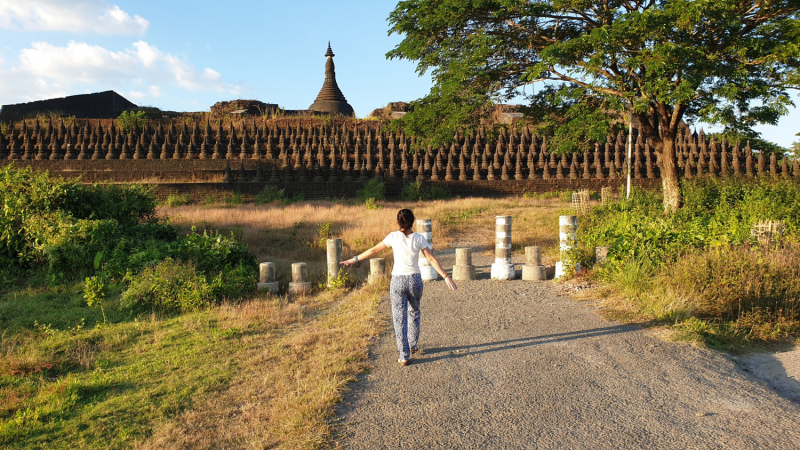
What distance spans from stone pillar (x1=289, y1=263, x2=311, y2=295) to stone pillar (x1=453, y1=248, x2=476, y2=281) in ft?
6.40

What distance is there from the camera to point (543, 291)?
6.82 m

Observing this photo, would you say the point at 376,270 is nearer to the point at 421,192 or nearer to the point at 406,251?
the point at 406,251

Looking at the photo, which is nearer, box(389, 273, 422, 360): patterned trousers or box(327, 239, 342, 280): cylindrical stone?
box(389, 273, 422, 360): patterned trousers

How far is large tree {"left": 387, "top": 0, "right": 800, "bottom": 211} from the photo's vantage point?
9922 mm

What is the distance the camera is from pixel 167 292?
6609mm

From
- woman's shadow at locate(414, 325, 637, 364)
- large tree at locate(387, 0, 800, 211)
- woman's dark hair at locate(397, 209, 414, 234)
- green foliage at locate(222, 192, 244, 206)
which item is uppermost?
large tree at locate(387, 0, 800, 211)

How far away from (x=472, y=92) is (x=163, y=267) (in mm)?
8134

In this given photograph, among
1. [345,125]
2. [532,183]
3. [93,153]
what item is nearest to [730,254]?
[532,183]

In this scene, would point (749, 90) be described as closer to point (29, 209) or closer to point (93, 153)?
Result: point (29, 209)

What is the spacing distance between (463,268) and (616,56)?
21.6 ft

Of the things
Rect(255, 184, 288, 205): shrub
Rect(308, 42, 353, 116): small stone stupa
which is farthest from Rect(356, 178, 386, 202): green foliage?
Rect(308, 42, 353, 116): small stone stupa

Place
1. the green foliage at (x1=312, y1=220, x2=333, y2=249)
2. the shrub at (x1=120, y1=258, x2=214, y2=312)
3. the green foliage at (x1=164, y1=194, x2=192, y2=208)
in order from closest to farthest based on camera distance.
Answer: the shrub at (x1=120, y1=258, x2=214, y2=312) → the green foliage at (x1=312, y1=220, x2=333, y2=249) → the green foliage at (x1=164, y1=194, x2=192, y2=208)

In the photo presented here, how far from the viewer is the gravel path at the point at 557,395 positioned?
3.26 meters

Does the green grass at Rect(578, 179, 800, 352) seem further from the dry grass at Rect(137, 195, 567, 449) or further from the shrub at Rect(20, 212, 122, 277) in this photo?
the shrub at Rect(20, 212, 122, 277)
